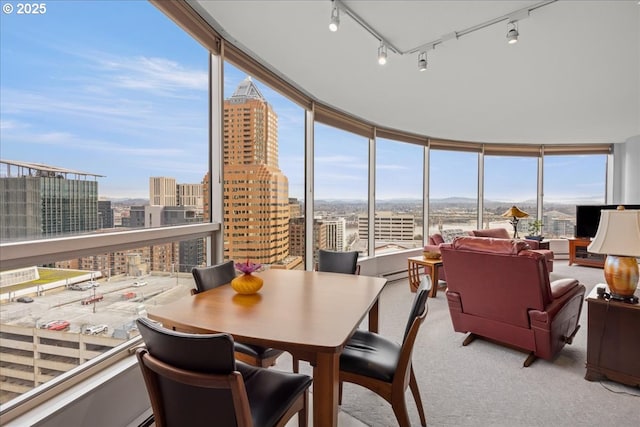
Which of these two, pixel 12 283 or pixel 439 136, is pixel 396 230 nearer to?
pixel 439 136

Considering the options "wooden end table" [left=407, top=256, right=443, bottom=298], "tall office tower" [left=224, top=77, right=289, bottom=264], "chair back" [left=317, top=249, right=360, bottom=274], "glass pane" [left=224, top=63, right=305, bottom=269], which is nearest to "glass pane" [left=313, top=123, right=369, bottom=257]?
"glass pane" [left=224, top=63, right=305, bottom=269]

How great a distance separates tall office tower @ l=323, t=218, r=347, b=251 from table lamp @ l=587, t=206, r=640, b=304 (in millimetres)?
3120

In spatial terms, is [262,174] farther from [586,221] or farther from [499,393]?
[586,221]

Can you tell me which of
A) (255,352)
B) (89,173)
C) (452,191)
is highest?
(452,191)

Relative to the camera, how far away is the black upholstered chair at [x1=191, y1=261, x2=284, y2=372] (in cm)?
189

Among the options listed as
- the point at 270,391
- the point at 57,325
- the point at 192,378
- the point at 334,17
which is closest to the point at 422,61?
the point at 334,17

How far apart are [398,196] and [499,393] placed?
4.12 m

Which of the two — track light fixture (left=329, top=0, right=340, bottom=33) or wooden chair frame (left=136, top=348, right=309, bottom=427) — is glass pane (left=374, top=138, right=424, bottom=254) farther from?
wooden chair frame (left=136, top=348, right=309, bottom=427)

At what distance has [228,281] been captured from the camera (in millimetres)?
2262

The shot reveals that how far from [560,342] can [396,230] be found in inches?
135

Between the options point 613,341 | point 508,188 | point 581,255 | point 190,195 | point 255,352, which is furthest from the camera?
point 508,188

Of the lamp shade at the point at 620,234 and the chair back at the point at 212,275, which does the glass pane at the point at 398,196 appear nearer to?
the lamp shade at the point at 620,234

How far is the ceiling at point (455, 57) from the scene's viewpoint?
2.27 m

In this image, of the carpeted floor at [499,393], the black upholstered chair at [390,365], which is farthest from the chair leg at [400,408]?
the carpeted floor at [499,393]
